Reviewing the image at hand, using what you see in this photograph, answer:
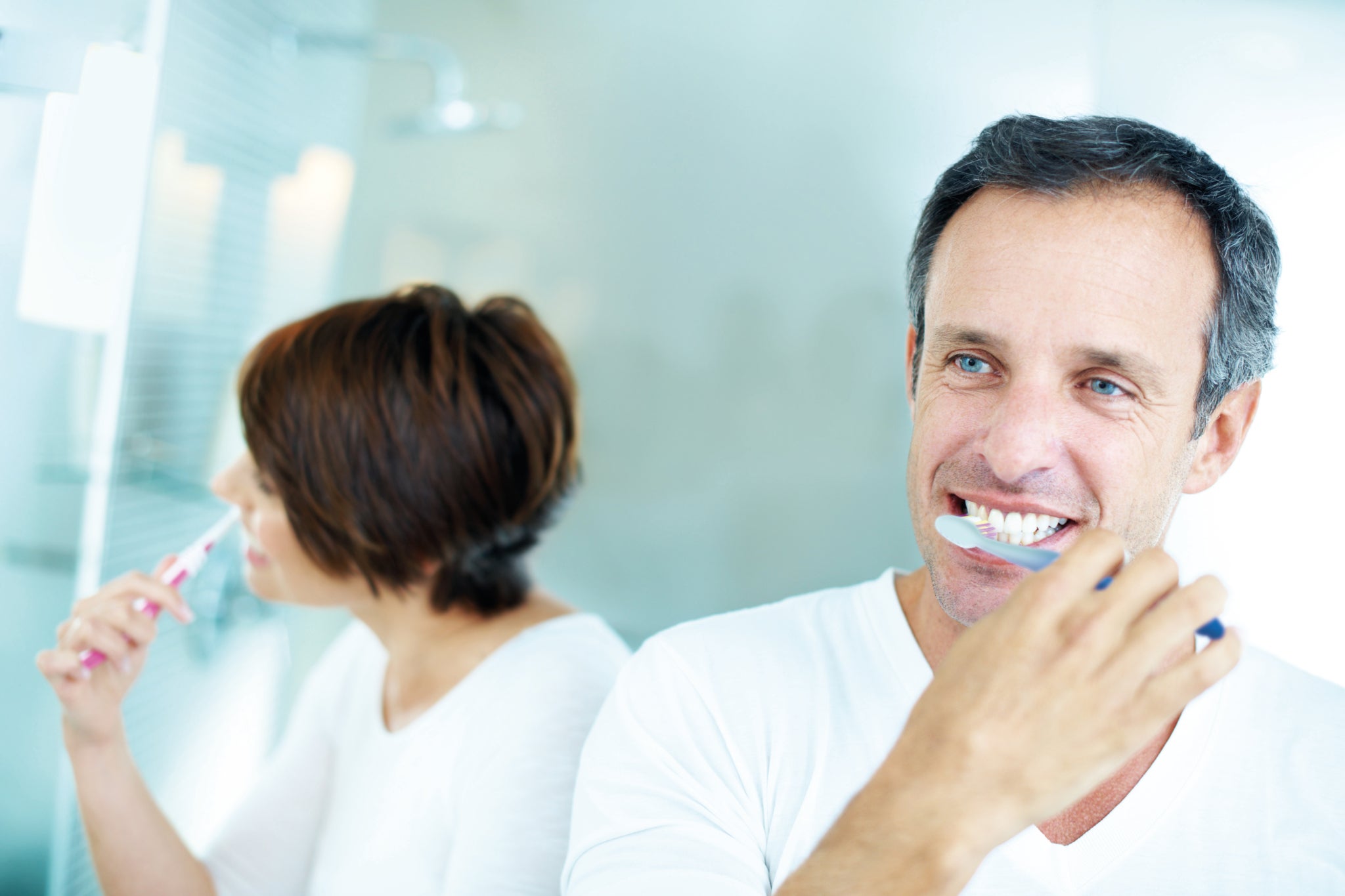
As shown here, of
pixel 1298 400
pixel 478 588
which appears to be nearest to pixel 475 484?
pixel 478 588

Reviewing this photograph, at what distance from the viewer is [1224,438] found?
0.85m

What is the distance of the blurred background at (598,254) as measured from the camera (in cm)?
110

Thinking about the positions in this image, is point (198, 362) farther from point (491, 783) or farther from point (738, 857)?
point (738, 857)

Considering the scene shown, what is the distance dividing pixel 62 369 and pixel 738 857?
0.88 meters

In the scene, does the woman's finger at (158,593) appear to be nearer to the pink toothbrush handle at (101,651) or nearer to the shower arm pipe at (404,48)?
the pink toothbrush handle at (101,651)

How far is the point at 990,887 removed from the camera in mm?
700

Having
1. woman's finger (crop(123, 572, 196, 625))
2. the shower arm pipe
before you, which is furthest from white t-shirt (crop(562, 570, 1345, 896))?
the shower arm pipe

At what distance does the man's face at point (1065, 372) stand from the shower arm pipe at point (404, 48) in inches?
36.6

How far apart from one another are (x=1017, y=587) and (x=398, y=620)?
0.72 m

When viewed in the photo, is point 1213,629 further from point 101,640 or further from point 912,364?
point 101,640

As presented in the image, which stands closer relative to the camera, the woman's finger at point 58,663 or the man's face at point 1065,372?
the man's face at point 1065,372

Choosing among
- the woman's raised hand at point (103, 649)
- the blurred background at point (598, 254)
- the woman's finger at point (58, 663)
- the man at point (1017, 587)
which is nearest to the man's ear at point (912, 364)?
the man at point (1017, 587)

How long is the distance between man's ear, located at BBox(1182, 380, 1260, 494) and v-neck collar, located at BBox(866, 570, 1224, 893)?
6.8 inches

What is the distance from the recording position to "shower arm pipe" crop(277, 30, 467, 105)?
4.75 ft
